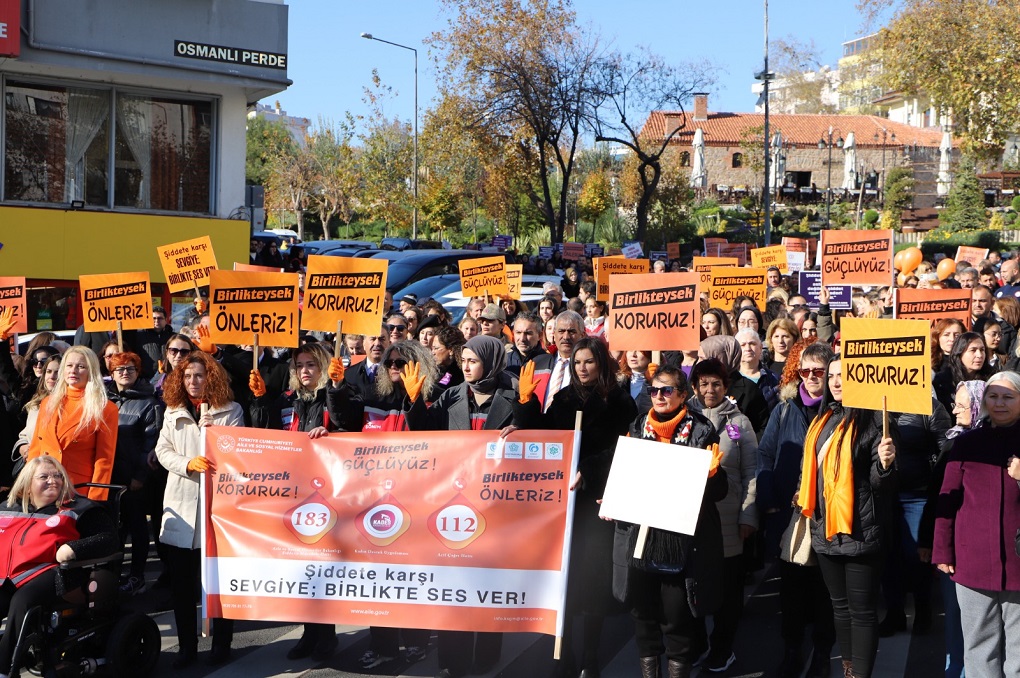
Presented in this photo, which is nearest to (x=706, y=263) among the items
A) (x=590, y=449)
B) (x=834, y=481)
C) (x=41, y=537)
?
(x=590, y=449)

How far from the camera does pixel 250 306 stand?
7496 mm

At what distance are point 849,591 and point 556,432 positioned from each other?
1.59 m

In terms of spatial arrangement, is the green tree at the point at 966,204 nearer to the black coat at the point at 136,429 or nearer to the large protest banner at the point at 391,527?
the black coat at the point at 136,429

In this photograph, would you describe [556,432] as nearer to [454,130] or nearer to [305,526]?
[305,526]

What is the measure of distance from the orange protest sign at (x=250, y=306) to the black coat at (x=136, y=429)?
652 millimetres

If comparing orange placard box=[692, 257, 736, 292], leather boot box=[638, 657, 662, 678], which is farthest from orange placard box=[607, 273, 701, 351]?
orange placard box=[692, 257, 736, 292]

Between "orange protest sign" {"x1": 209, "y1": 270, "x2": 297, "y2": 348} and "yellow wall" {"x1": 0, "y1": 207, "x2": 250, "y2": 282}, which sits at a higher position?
"yellow wall" {"x1": 0, "y1": 207, "x2": 250, "y2": 282}

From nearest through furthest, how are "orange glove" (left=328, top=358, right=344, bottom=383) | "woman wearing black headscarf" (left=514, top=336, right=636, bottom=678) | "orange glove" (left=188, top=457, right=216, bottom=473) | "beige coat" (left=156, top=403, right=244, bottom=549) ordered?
"woman wearing black headscarf" (left=514, top=336, right=636, bottom=678) → "orange glove" (left=188, top=457, right=216, bottom=473) → "beige coat" (left=156, top=403, right=244, bottom=549) → "orange glove" (left=328, top=358, right=344, bottom=383)

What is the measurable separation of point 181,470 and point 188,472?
2.1 inches

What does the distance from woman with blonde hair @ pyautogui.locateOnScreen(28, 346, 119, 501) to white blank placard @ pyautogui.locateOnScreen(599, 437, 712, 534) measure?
3128mm

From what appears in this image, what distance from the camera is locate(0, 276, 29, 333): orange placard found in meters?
9.97

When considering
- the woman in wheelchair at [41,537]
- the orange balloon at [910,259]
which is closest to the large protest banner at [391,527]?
the woman in wheelchair at [41,537]

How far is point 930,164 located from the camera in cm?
7744

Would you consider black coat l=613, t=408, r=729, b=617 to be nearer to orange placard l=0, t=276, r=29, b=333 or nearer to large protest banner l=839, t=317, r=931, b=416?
large protest banner l=839, t=317, r=931, b=416
